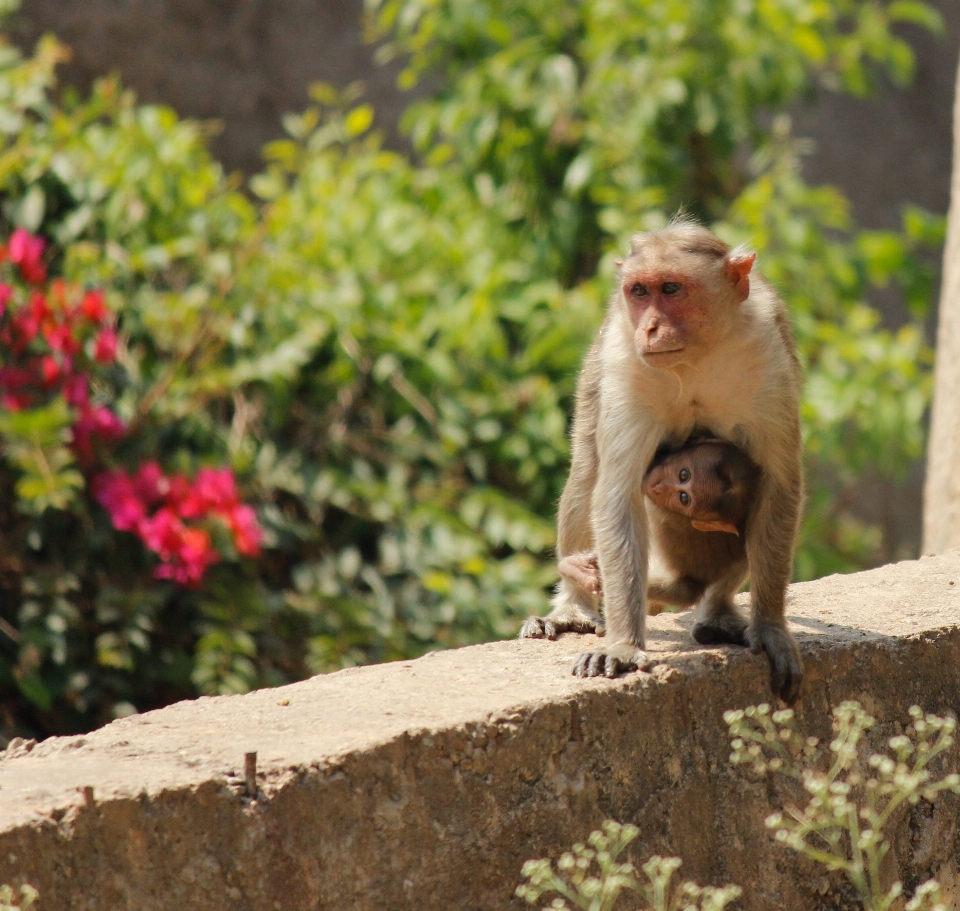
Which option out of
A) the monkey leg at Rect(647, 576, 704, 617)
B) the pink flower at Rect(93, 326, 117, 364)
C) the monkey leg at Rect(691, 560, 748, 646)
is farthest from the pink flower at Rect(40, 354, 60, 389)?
the monkey leg at Rect(691, 560, 748, 646)

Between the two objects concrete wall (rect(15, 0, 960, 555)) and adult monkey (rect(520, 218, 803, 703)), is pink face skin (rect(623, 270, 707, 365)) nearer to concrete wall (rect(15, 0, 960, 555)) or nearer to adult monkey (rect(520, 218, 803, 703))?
adult monkey (rect(520, 218, 803, 703))

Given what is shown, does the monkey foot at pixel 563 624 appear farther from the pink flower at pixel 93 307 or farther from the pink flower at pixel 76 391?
the pink flower at pixel 93 307

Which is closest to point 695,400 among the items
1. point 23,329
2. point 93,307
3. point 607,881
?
point 607,881

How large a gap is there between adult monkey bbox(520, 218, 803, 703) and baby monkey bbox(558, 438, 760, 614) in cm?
6

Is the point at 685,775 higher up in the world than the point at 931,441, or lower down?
lower down

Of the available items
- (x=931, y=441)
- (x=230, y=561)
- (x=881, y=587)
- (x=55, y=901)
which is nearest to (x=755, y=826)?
(x=881, y=587)

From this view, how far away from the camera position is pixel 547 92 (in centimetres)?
→ 689

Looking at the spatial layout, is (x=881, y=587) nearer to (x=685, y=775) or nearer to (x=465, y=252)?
(x=685, y=775)

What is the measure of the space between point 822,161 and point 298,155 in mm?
6353

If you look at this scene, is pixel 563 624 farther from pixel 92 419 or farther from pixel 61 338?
pixel 61 338

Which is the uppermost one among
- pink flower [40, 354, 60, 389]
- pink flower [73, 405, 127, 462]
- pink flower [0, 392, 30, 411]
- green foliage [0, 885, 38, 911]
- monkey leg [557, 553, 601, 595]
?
pink flower [40, 354, 60, 389]

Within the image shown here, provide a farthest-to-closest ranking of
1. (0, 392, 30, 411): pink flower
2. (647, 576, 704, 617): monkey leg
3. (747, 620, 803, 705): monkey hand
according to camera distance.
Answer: (0, 392, 30, 411): pink flower, (647, 576, 704, 617): monkey leg, (747, 620, 803, 705): monkey hand

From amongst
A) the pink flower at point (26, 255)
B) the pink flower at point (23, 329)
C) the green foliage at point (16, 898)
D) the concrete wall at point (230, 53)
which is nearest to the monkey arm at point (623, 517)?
the green foliage at point (16, 898)

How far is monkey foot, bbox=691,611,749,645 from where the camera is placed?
3.81 metres
